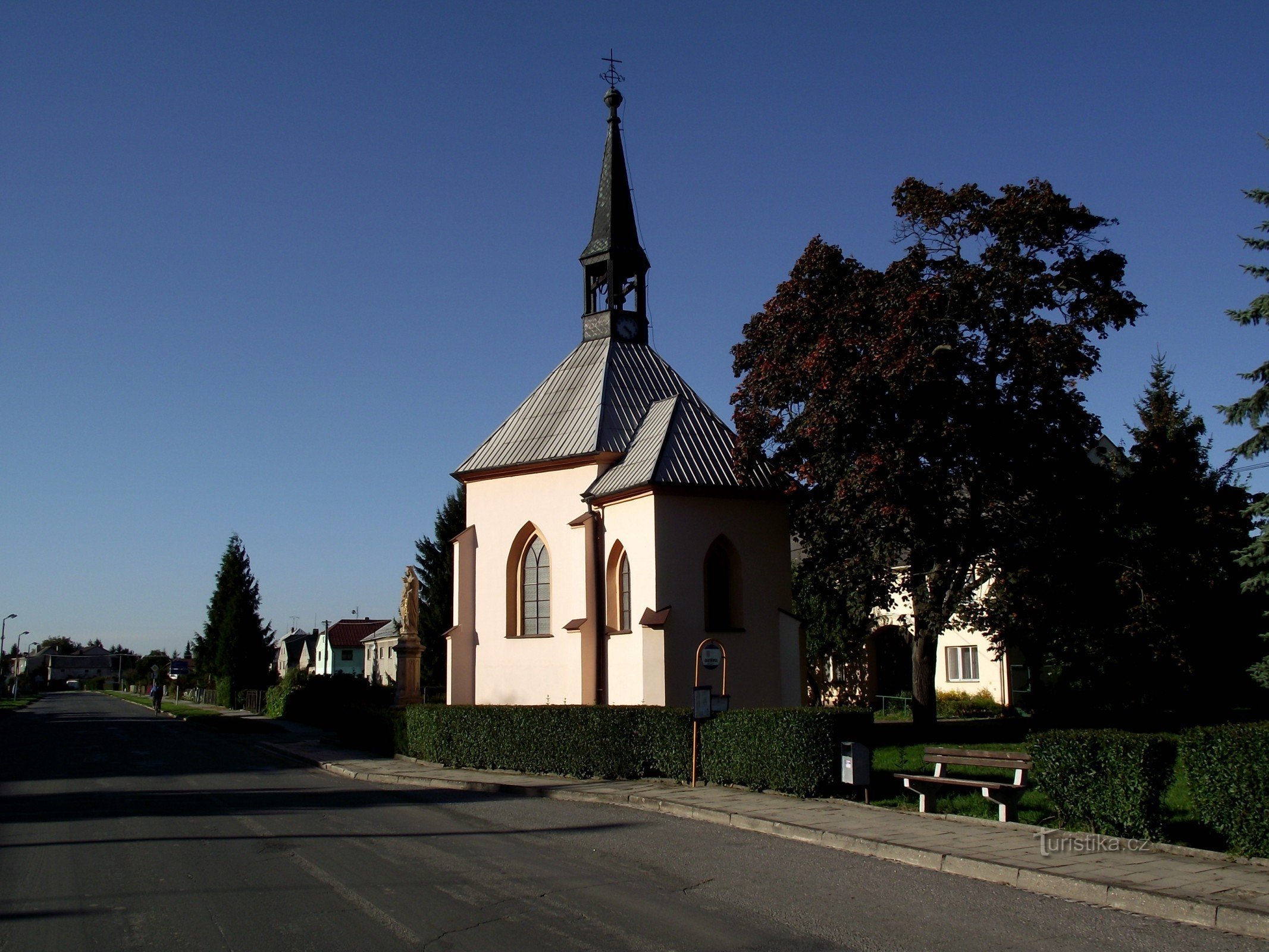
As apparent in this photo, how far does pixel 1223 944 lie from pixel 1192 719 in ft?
69.5

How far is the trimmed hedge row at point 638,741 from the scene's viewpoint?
1395 centimetres

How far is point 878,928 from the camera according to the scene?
7.76 meters

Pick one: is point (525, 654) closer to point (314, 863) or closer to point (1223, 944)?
point (314, 863)

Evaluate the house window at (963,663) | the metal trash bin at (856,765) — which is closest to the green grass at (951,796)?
the metal trash bin at (856,765)

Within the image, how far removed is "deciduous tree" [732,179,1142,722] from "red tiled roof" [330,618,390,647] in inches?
2813

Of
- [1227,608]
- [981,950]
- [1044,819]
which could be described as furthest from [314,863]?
[1227,608]

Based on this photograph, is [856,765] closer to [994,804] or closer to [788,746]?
[788,746]

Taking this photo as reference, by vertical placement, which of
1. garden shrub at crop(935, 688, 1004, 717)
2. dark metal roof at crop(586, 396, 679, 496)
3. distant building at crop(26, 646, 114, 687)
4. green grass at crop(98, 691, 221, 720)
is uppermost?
dark metal roof at crop(586, 396, 679, 496)

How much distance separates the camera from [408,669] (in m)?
27.5

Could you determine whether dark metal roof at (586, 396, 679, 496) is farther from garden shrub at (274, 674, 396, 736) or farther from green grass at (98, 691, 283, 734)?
green grass at (98, 691, 283, 734)

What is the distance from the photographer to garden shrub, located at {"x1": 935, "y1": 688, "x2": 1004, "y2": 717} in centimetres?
3453

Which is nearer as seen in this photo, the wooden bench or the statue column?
the wooden bench
